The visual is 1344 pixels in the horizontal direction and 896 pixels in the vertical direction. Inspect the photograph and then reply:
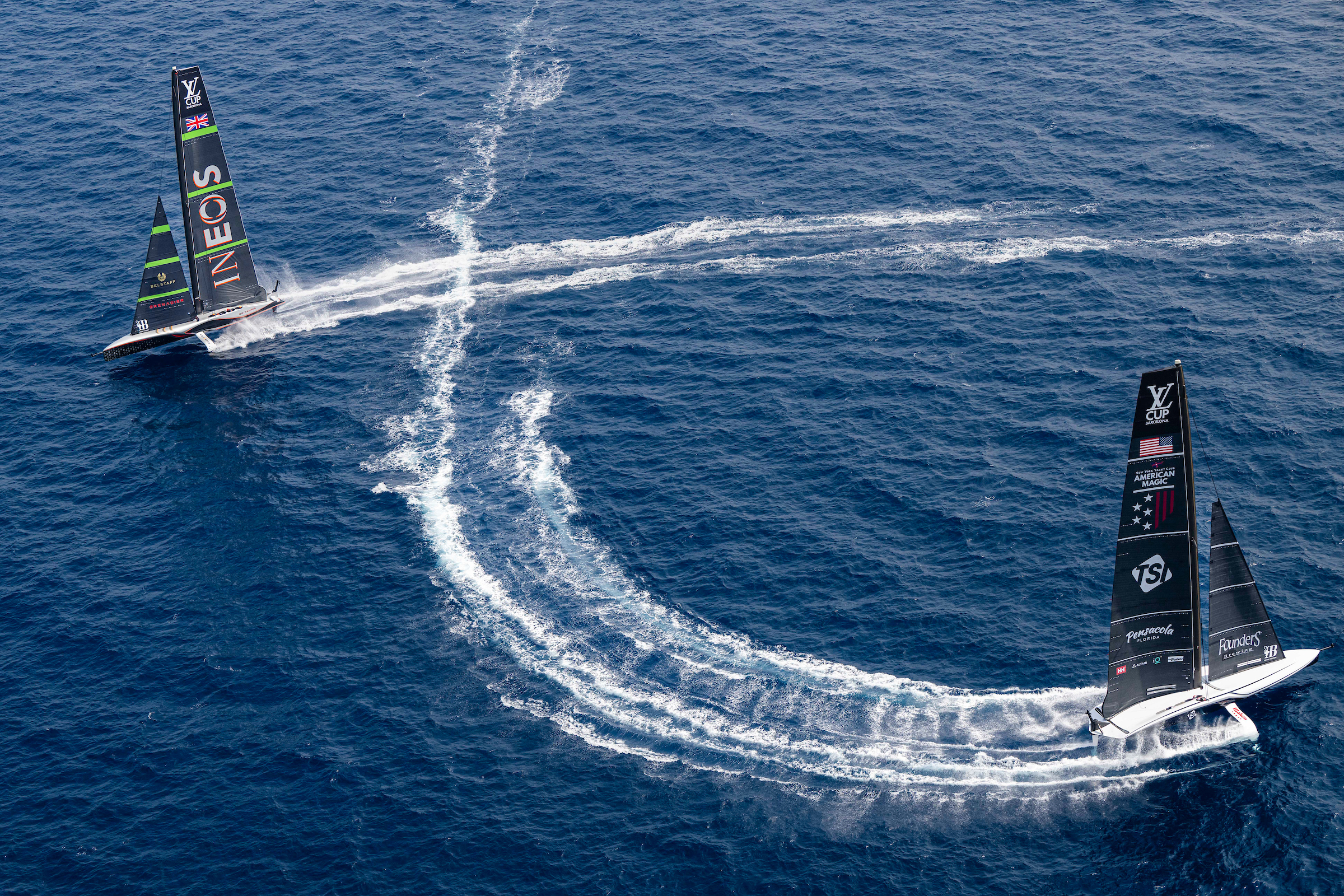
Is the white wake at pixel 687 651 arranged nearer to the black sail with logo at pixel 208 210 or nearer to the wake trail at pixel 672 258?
the wake trail at pixel 672 258

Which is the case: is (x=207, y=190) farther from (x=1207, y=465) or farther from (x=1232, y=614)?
(x=1232, y=614)

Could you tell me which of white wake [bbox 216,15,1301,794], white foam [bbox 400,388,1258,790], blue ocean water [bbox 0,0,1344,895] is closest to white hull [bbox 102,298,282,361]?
white wake [bbox 216,15,1301,794]

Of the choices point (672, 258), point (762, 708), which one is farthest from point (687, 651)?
point (672, 258)

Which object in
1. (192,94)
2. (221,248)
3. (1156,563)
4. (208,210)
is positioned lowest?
(1156,563)

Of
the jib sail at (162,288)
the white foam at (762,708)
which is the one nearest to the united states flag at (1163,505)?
the white foam at (762,708)

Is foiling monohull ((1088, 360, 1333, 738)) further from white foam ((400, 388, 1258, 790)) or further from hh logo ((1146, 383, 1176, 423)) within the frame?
white foam ((400, 388, 1258, 790))

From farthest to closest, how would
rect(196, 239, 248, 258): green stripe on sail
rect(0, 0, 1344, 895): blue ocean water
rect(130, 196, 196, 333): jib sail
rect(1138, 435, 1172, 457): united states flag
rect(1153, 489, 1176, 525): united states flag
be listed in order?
rect(196, 239, 248, 258): green stripe on sail
rect(130, 196, 196, 333): jib sail
rect(0, 0, 1344, 895): blue ocean water
rect(1153, 489, 1176, 525): united states flag
rect(1138, 435, 1172, 457): united states flag

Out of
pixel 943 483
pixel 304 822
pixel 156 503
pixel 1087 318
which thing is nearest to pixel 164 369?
pixel 156 503
